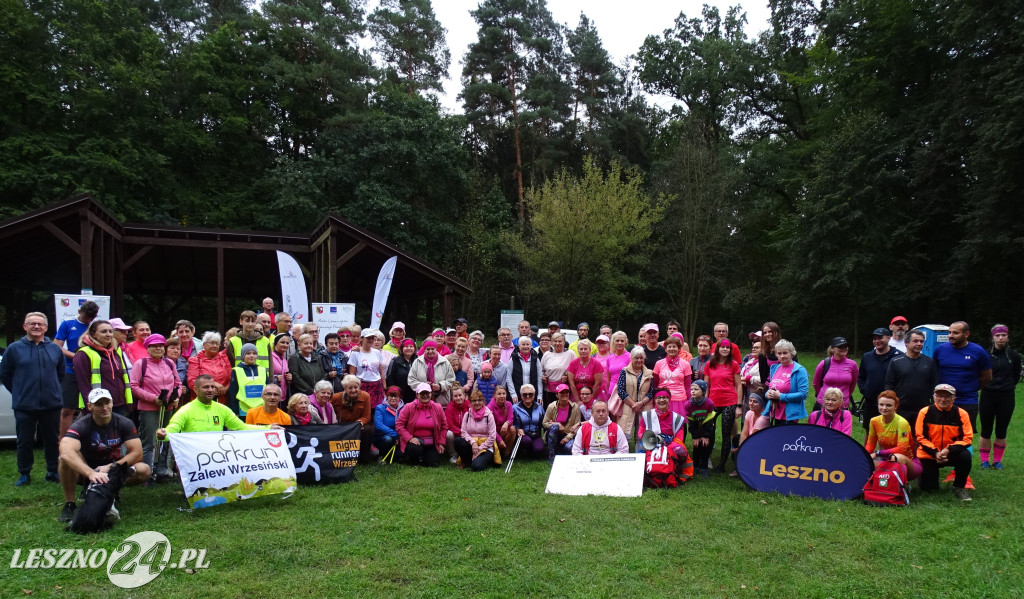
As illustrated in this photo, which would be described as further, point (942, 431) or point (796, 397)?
point (796, 397)

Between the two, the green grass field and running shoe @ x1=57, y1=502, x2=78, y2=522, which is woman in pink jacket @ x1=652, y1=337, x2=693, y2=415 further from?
running shoe @ x1=57, y1=502, x2=78, y2=522

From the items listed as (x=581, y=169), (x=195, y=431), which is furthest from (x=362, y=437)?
→ (x=581, y=169)

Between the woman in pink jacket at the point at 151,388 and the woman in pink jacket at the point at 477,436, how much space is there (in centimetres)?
311

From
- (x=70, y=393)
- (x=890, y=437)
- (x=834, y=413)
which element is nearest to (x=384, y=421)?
(x=70, y=393)

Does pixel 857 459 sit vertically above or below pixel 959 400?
below

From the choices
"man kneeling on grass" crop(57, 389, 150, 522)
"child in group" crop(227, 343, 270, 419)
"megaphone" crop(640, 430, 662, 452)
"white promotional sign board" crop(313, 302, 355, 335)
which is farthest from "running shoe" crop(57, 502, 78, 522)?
"white promotional sign board" crop(313, 302, 355, 335)

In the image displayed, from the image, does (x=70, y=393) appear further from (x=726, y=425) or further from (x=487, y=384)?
(x=726, y=425)

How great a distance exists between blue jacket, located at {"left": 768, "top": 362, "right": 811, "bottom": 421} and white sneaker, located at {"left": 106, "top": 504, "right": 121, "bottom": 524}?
620 cm

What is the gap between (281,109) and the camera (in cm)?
2747

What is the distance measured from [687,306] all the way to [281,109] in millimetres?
21014

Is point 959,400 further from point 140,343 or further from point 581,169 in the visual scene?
point 581,169

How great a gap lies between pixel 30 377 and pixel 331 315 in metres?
5.66

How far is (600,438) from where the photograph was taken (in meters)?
6.63

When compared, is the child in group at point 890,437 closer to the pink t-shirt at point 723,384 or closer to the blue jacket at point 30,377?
the pink t-shirt at point 723,384
